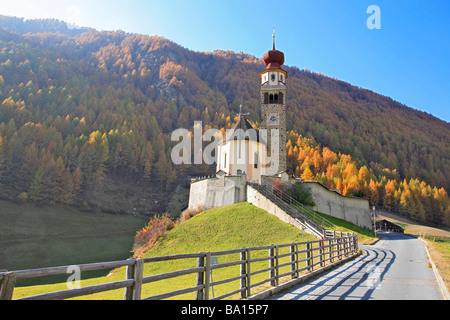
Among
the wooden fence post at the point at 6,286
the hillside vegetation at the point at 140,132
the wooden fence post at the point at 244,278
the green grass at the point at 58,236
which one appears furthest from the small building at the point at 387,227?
the wooden fence post at the point at 6,286

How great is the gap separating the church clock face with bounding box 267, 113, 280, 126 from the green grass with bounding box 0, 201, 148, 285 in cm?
3434

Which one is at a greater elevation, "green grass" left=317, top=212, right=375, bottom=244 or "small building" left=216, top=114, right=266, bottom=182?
"small building" left=216, top=114, right=266, bottom=182

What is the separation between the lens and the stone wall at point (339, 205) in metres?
45.1

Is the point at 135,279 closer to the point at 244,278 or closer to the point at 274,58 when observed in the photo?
the point at 244,278

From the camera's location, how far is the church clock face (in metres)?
60.4

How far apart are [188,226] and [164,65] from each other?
169 metres

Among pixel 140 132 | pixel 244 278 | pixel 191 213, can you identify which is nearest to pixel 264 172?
pixel 191 213

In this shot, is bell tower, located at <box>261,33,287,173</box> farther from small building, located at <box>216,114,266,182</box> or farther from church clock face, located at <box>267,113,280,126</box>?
small building, located at <box>216,114,266,182</box>

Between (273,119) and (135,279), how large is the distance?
188ft

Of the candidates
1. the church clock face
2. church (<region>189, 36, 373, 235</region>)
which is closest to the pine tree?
church (<region>189, 36, 373, 235</region>)

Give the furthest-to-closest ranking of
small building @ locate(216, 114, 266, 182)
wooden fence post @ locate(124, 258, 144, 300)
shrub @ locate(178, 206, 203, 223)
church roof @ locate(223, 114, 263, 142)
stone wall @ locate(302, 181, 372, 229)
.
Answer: church roof @ locate(223, 114, 263, 142) < small building @ locate(216, 114, 266, 182) < stone wall @ locate(302, 181, 372, 229) < shrub @ locate(178, 206, 203, 223) < wooden fence post @ locate(124, 258, 144, 300)

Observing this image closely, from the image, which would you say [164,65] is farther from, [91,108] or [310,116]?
[310,116]

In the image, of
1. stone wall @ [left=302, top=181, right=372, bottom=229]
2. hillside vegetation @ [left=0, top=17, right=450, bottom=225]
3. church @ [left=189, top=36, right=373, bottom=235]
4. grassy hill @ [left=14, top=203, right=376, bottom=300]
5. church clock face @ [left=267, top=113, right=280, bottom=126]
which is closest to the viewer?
grassy hill @ [left=14, top=203, right=376, bottom=300]
